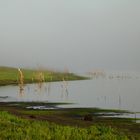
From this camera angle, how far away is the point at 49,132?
2514 centimetres

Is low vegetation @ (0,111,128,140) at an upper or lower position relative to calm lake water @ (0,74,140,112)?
lower

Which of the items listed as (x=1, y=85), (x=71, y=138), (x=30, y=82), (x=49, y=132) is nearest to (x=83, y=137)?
(x=71, y=138)

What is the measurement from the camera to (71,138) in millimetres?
24312

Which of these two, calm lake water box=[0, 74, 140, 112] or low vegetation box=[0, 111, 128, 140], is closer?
low vegetation box=[0, 111, 128, 140]

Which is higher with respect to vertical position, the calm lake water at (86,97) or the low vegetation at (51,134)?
the calm lake water at (86,97)

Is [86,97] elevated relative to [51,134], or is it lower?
elevated

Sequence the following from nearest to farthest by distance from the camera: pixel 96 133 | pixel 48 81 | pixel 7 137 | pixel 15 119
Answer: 1. pixel 7 137
2. pixel 96 133
3. pixel 15 119
4. pixel 48 81

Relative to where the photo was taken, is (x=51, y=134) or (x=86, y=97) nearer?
(x=51, y=134)

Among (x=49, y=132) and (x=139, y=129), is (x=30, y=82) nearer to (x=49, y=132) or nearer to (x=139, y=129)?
(x=139, y=129)

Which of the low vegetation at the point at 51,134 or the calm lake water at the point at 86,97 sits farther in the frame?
the calm lake water at the point at 86,97

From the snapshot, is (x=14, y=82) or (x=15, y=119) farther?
(x=14, y=82)

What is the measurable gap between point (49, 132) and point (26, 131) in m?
1.59

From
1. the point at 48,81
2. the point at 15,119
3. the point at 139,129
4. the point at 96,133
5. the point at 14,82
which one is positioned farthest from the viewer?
the point at 48,81

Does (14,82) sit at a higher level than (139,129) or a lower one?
higher
